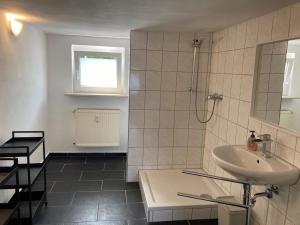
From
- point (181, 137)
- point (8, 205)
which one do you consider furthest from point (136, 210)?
point (8, 205)

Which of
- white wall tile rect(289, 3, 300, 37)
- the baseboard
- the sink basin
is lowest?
the baseboard

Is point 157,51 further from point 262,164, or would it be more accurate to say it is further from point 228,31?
point 262,164

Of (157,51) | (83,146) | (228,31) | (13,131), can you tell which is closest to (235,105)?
(228,31)

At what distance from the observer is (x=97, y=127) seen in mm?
3939

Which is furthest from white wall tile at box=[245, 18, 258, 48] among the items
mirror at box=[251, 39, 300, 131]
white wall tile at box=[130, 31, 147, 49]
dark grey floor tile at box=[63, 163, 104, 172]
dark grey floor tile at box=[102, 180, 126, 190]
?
dark grey floor tile at box=[63, 163, 104, 172]

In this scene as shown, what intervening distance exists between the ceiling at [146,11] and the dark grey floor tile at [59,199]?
1861 millimetres

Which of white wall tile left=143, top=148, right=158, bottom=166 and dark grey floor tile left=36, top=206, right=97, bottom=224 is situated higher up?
white wall tile left=143, top=148, right=158, bottom=166

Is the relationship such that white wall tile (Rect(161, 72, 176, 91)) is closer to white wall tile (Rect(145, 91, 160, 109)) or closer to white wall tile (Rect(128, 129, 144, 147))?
Answer: white wall tile (Rect(145, 91, 160, 109))

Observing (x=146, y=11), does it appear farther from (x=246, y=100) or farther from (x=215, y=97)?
(x=215, y=97)

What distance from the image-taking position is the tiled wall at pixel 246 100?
69.0 inches

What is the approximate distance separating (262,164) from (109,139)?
8.52ft

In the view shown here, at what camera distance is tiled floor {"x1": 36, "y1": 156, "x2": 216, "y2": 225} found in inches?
96.7

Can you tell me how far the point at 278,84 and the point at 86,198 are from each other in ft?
7.22

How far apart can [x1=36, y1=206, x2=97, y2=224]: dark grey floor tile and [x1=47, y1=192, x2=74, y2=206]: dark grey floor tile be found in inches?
3.2
